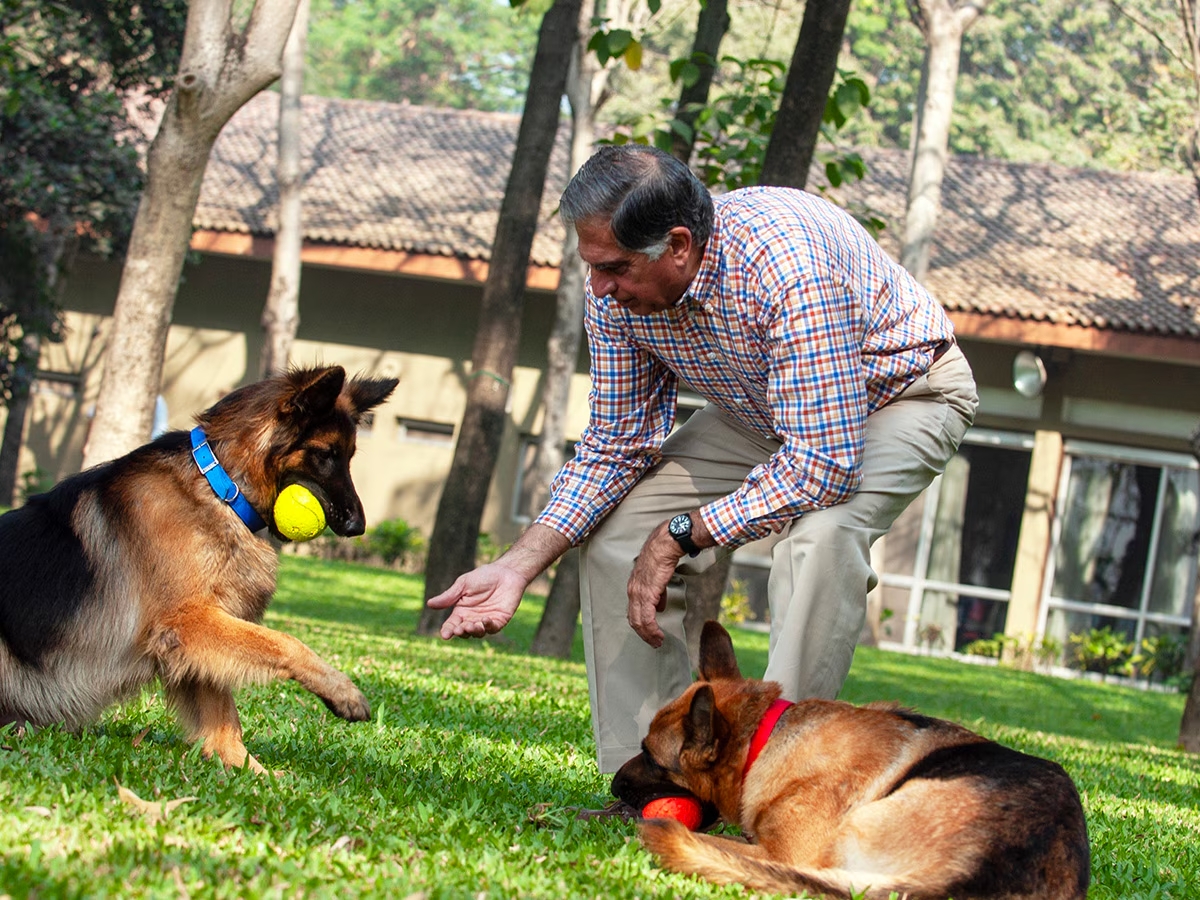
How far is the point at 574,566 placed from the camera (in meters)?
12.1

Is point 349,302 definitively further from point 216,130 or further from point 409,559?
point 216,130

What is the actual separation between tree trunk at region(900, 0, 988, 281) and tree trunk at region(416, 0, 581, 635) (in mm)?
8108

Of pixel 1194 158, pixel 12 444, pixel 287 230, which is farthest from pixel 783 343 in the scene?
pixel 12 444

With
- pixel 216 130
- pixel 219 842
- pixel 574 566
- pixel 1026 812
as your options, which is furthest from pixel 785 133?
pixel 219 842

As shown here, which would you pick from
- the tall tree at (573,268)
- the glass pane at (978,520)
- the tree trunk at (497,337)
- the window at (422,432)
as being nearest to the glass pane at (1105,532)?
the glass pane at (978,520)

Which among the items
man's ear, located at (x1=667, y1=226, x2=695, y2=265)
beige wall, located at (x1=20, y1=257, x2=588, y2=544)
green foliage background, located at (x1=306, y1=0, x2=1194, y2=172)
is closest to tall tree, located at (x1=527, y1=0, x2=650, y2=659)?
beige wall, located at (x1=20, y1=257, x2=588, y2=544)

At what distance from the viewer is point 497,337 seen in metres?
12.7

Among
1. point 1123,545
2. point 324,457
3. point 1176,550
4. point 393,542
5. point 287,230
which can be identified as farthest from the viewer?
point 393,542

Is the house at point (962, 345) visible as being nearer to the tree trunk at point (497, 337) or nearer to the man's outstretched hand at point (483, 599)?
the tree trunk at point (497, 337)

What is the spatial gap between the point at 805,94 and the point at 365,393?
4.73 m

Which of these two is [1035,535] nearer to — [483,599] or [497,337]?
[497,337]

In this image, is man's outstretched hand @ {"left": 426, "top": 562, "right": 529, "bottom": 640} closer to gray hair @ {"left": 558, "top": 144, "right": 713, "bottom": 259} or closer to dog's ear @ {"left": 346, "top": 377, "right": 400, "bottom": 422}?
dog's ear @ {"left": 346, "top": 377, "right": 400, "bottom": 422}

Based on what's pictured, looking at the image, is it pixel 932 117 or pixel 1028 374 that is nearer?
pixel 932 117

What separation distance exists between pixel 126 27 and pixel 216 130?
42.8 feet
